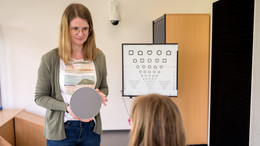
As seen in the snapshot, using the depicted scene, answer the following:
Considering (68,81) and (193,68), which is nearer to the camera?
(68,81)

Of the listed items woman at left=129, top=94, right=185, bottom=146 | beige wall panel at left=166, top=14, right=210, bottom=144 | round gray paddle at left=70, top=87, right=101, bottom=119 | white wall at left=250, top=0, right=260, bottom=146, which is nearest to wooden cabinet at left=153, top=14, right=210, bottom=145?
beige wall panel at left=166, top=14, right=210, bottom=144

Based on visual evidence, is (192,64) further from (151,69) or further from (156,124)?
(156,124)

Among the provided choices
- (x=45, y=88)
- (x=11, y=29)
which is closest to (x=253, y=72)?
(x=45, y=88)

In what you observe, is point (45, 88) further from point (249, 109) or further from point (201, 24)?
point (201, 24)

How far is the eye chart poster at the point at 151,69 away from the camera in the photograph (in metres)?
2.59

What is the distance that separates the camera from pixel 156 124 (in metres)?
0.97

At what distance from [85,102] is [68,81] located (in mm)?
183

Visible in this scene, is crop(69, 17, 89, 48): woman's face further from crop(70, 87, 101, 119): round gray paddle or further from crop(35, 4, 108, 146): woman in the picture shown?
crop(70, 87, 101, 119): round gray paddle

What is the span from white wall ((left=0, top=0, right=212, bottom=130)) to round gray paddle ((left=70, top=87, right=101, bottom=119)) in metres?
1.99

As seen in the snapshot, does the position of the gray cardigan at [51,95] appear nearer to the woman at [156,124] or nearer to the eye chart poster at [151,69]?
the woman at [156,124]

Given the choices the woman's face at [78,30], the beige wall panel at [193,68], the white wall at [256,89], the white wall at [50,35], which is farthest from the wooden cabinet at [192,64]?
the woman's face at [78,30]

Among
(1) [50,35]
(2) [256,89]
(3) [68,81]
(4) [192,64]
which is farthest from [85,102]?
(1) [50,35]

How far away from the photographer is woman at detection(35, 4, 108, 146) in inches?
56.1

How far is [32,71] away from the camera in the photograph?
330cm
